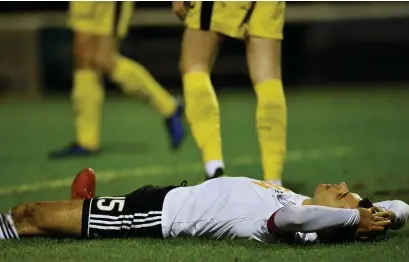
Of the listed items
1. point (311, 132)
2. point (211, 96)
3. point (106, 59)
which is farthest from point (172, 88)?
point (311, 132)

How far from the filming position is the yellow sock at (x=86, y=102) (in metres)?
7.16

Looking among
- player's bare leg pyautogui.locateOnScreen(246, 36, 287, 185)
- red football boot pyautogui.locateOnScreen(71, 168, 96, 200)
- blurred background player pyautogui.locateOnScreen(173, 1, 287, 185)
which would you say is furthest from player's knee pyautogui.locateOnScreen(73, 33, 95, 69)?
red football boot pyautogui.locateOnScreen(71, 168, 96, 200)

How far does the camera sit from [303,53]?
36.2 feet

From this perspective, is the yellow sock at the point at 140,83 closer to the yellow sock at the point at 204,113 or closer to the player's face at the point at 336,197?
the yellow sock at the point at 204,113

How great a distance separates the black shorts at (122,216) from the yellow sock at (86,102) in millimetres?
2536

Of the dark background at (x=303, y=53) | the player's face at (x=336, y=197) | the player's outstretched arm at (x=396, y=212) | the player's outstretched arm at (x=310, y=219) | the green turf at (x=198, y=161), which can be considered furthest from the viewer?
the dark background at (x=303, y=53)

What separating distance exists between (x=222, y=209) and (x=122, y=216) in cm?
48

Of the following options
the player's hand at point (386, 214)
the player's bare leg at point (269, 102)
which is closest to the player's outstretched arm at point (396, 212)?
the player's hand at point (386, 214)

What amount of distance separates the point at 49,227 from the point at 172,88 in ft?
10.2

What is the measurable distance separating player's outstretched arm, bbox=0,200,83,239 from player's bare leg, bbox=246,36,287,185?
1.85 m

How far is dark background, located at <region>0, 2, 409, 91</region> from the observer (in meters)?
8.71

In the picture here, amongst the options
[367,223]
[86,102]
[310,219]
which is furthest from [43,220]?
[86,102]

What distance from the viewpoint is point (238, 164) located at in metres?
7.24

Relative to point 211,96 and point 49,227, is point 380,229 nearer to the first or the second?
point 49,227
